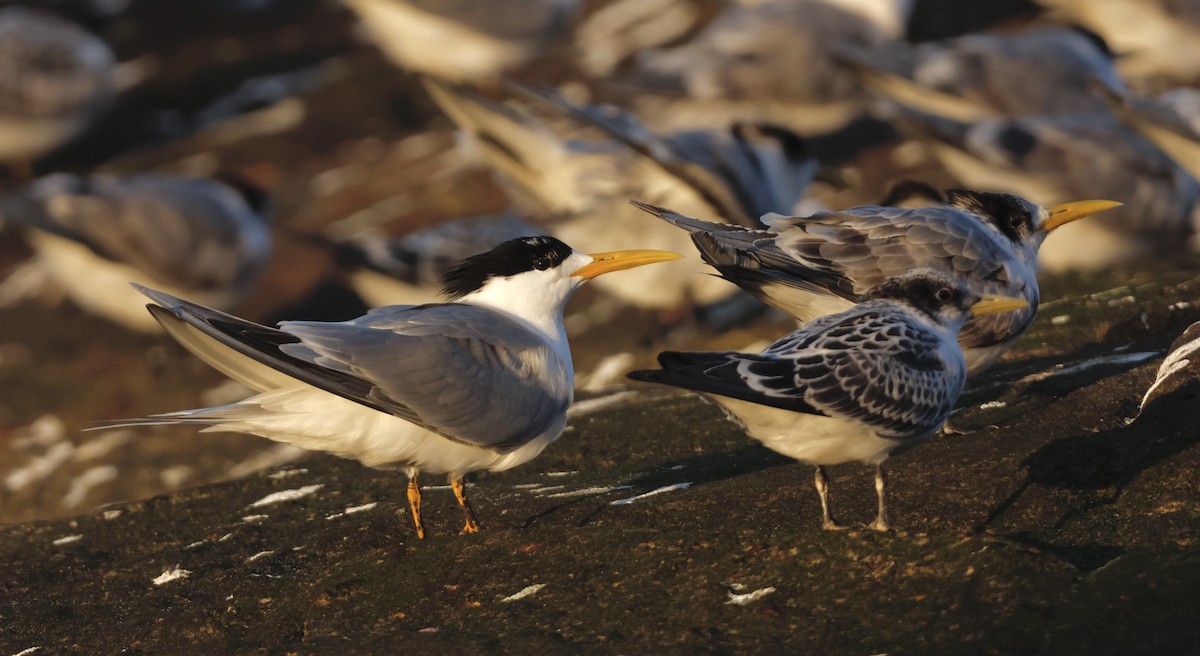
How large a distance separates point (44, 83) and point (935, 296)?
9.43 metres

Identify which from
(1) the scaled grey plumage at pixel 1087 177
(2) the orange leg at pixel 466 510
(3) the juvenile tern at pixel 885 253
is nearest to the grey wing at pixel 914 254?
(3) the juvenile tern at pixel 885 253

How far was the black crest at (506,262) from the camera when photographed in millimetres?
5172

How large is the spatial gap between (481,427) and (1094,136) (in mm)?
5543

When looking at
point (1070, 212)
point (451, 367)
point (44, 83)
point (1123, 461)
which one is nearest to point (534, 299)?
point (451, 367)

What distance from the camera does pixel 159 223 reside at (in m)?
9.67

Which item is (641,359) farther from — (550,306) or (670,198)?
(550,306)

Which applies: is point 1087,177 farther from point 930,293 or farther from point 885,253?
point 930,293

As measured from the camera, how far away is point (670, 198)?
845 cm

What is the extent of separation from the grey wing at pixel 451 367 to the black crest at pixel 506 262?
11.0 inches

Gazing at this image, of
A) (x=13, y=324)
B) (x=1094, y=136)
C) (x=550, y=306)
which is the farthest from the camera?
(x=13, y=324)

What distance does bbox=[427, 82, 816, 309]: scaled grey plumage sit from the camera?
8258mm

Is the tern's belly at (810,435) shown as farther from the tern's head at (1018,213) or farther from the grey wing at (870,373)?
the tern's head at (1018,213)

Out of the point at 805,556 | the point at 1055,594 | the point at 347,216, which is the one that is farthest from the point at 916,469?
the point at 347,216

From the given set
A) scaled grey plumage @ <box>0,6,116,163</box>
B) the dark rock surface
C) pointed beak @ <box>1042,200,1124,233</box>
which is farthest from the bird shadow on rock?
scaled grey plumage @ <box>0,6,116,163</box>
